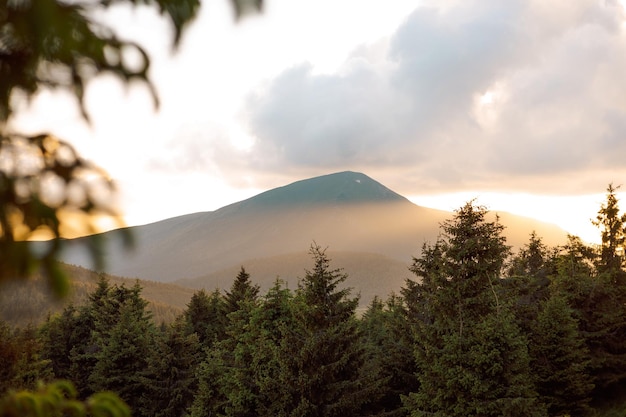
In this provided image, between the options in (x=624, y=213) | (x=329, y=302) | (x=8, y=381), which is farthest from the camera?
(x=624, y=213)

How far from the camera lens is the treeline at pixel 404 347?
19156mm

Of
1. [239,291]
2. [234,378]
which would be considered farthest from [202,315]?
[234,378]

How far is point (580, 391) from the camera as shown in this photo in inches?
1027

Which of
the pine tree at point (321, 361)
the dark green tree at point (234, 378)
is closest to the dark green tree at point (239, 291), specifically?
the dark green tree at point (234, 378)

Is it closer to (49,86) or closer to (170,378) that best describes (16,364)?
(170,378)

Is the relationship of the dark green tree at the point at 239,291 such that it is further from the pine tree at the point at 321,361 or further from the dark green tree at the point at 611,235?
the dark green tree at the point at 611,235

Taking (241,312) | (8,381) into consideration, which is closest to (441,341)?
(241,312)

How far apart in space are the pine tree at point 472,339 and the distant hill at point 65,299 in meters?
14.3

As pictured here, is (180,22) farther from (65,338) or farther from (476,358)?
(65,338)

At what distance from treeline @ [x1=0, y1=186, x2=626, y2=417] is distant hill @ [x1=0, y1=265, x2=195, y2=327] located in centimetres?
637

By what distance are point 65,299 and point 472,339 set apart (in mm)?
19266

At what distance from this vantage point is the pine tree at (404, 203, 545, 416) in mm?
18234

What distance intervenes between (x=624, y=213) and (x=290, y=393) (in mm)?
34690

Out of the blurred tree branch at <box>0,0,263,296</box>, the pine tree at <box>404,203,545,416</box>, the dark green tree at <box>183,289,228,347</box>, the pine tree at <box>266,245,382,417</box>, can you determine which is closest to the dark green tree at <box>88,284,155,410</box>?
the dark green tree at <box>183,289,228,347</box>
